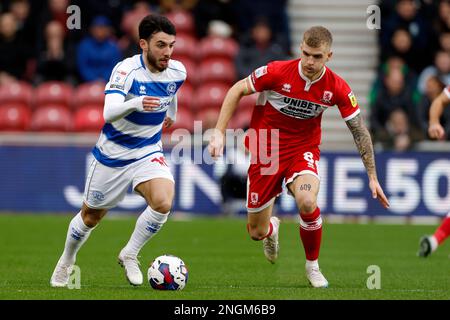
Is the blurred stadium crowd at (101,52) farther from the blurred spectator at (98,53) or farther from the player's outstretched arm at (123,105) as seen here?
the player's outstretched arm at (123,105)

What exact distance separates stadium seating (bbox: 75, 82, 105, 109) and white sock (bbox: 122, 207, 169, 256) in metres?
9.94

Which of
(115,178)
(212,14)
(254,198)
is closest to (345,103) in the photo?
(254,198)

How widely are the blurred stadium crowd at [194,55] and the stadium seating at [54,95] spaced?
0.02 meters

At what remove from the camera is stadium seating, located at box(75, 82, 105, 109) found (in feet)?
63.4

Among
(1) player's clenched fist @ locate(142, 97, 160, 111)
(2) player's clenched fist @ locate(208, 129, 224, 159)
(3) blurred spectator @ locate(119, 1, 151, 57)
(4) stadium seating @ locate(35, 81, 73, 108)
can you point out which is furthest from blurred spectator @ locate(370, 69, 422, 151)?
(1) player's clenched fist @ locate(142, 97, 160, 111)

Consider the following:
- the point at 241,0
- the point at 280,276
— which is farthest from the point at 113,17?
the point at 280,276

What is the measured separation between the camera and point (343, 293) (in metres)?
9.05

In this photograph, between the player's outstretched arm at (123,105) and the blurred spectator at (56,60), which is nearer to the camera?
the player's outstretched arm at (123,105)

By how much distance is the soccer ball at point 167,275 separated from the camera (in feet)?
30.2

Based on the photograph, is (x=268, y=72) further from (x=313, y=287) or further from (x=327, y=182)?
(x=327, y=182)

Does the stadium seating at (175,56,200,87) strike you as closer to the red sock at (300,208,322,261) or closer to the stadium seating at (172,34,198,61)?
the stadium seating at (172,34,198,61)

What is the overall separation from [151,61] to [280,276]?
2671 mm

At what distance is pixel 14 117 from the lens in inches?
758

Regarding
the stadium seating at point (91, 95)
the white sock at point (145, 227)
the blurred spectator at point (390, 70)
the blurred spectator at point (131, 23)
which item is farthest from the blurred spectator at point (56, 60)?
the white sock at point (145, 227)
